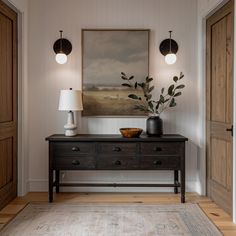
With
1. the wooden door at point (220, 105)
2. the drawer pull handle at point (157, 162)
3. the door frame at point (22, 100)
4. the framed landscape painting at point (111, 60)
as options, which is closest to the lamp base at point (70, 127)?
the framed landscape painting at point (111, 60)

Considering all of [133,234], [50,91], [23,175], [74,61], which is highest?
[74,61]

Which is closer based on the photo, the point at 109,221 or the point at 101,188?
the point at 109,221

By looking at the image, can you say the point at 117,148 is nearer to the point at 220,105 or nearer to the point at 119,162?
the point at 119,162

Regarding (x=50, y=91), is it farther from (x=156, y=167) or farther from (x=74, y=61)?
(x=156, y=167)

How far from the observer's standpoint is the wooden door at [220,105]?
11.5ft

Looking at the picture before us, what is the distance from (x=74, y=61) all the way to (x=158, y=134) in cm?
144

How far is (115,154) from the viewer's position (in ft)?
12.9

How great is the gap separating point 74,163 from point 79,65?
51.0 inches

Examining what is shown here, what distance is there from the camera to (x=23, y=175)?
13.9 ft

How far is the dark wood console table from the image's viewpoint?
391 cm

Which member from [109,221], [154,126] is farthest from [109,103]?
[109,221]

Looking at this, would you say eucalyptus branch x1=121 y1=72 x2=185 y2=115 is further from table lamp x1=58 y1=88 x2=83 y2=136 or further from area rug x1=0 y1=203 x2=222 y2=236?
area rug x1=0 y1=203 x2=222 y2=236

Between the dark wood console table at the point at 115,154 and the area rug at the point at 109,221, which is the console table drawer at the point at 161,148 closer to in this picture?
the dark wood console table at the point at 115,154

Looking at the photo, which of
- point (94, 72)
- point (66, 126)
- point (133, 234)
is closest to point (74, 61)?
point (94, 72)
